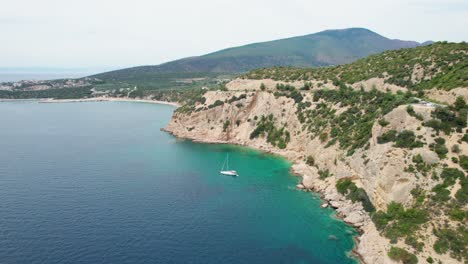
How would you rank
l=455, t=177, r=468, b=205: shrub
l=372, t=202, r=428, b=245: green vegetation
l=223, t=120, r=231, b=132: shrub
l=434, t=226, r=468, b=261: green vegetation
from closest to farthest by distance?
l=434, t=226, r=468, b=261: green vegetation, l=455, t=177, r=468, b=205: shrub, l=372, t=202, r=428, b=245: green vegetation, l=223, t=120, r=231, b=132: shrub

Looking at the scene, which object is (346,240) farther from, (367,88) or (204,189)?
(367,88)

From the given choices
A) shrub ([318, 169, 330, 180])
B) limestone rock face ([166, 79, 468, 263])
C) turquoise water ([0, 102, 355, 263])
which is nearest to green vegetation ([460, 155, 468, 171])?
limestone rock face ([166, 79, 468, 263])

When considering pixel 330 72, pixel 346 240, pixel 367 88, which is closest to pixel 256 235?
pixel 346 240

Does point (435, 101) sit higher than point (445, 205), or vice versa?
point (435, 101)

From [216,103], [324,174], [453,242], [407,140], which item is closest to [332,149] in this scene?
[324,174]

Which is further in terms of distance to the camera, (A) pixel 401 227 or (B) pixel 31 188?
(B) pixel 31 188

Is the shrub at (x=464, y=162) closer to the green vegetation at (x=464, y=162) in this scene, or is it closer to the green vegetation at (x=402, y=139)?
the green vegetation at (x=464, y=162)

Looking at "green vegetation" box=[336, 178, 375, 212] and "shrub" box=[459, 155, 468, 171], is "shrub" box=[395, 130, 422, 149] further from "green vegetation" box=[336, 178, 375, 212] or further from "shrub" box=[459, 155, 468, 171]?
"green vegetation" box=[336, 178, 375, 212]
